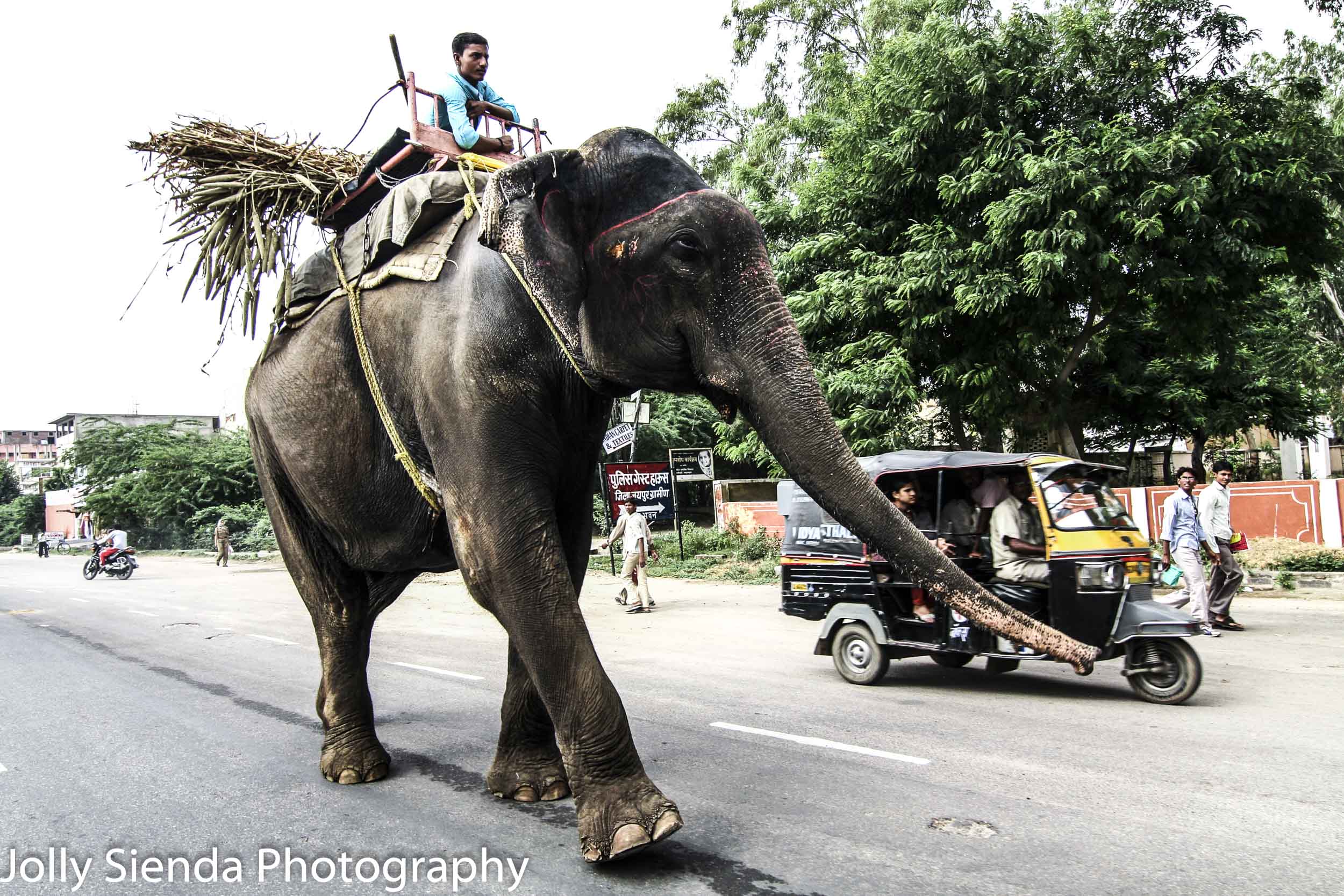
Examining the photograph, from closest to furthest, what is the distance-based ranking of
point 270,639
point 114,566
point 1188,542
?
point 1188,542 → point 270,639 → point 114,566

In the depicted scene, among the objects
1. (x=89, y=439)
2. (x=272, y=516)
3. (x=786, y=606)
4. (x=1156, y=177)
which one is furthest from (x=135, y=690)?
(x=89, y=439)

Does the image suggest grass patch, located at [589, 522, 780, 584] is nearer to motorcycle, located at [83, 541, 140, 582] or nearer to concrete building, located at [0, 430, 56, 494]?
motorcycle, located at [83, 541, 140, 582]

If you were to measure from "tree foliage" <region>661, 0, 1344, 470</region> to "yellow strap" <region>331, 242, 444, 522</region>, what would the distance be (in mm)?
10423

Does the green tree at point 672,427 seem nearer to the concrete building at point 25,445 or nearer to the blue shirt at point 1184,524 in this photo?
the blue shirt at point 1184,524

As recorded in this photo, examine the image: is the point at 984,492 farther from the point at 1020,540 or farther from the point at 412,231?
the point at 412,231

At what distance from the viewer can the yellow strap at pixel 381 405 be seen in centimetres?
367

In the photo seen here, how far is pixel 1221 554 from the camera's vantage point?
32.4 feet

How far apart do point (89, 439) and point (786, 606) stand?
149 ft

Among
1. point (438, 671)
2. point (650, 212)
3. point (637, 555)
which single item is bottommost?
point (438, 671)

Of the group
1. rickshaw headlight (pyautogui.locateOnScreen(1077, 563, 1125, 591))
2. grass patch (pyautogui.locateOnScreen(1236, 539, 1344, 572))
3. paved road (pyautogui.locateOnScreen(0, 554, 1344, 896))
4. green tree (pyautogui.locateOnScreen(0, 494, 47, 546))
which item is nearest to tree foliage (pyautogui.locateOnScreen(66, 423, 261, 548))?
paved road (pyautogui.locateOnScreen(0, 554, 1344, 896))

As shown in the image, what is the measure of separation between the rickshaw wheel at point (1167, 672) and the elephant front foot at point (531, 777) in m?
4.31

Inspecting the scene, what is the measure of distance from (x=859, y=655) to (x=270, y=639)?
6.95 meters

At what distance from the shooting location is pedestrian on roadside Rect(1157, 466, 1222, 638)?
30.6 feet

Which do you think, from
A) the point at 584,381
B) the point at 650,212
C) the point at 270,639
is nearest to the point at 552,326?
the point at 584,381
